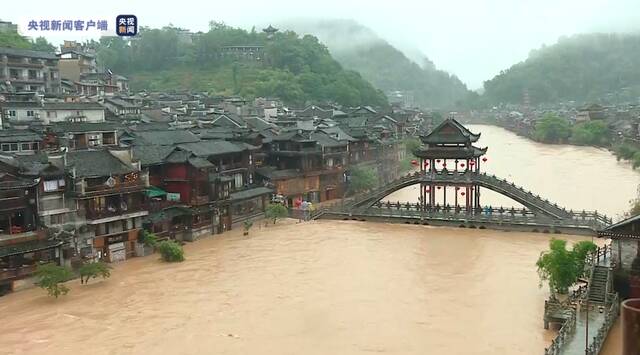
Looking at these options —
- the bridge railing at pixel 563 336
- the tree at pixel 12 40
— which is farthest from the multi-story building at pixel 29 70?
the bridge railing at pixel 563 336

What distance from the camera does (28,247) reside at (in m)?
33.6

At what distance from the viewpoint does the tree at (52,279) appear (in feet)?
103

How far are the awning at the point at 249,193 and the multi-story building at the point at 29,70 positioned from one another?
31.5 metres

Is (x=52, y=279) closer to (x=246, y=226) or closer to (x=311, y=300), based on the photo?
(x=311, y=300)

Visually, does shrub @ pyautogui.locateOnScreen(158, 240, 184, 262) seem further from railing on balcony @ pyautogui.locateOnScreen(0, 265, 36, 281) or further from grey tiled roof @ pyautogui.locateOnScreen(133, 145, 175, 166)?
grey tiled roof @ pyautogui.locateOnScreen(133, 145, 175, 166)

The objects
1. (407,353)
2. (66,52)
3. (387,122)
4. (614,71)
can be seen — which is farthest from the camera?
(614,71)

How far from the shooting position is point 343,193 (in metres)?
62.0

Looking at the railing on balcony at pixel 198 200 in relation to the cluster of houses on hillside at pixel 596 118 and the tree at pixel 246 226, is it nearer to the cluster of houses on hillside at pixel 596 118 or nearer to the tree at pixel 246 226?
the tree at pixel 246 226

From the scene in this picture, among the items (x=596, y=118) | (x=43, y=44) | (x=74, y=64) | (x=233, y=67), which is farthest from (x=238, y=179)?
(x=596, y=118)

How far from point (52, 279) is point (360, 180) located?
115ft

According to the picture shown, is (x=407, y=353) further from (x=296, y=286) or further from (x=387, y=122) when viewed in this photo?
(x=387, y=122)

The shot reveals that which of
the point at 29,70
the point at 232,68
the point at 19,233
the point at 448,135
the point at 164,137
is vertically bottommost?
the point at 19,233

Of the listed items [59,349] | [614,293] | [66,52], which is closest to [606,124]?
[66,52]

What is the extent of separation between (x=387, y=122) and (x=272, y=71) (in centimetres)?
3651
